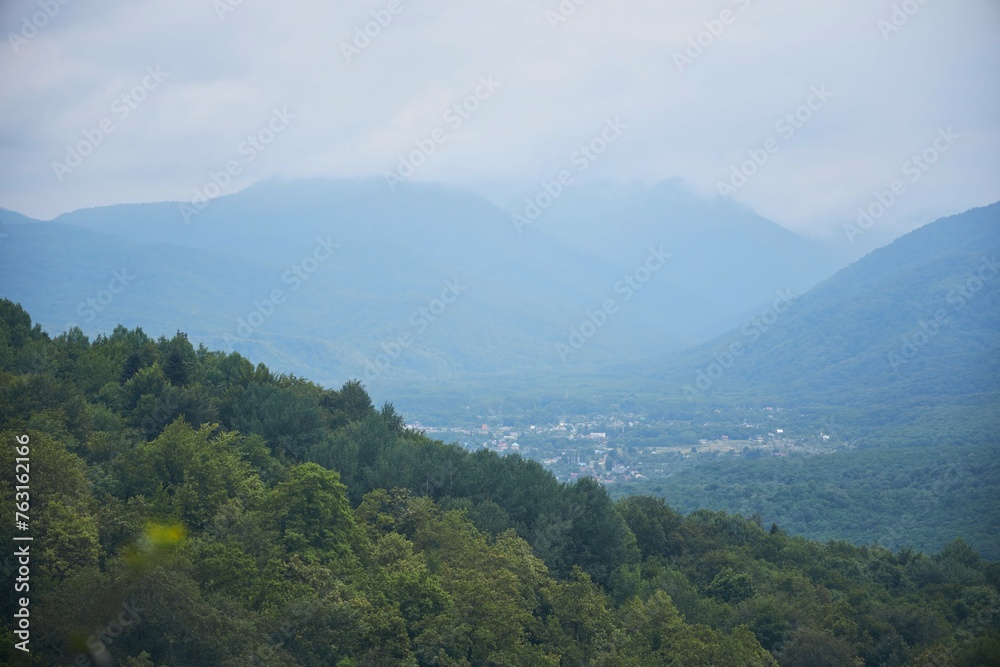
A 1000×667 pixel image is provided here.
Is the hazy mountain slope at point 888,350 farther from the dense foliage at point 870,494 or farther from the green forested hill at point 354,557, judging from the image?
the green forested hill at point 354,557

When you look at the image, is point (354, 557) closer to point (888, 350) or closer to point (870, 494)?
point (870, 494)

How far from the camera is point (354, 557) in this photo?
26656mm

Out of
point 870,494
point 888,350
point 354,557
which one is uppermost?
point 888,350

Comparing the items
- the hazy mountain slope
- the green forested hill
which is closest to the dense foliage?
the green forested hill

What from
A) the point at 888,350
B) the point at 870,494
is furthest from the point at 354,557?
the point at 888,350

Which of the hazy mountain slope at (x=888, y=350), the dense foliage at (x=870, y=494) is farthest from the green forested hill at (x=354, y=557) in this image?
the hazy mountain slope at (x=888, y=350)

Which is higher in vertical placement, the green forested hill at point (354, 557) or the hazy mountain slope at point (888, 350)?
the hazy mountain slope at point (888, 350)

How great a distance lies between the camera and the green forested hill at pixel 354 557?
69.3ft

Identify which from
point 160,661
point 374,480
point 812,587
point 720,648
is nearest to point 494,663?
point 720,648

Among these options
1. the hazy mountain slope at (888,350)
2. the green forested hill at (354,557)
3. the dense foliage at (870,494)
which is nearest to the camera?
the green forested hill at (354,557)

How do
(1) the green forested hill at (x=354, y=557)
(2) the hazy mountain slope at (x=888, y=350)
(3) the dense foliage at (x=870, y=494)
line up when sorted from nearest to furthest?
1. (1) the green forested hill at (x=354, y=557)
2. (3) the dense foliage at (x=870, y=494)
3. (2) the hazy mountain slope at (x=888, y=350)

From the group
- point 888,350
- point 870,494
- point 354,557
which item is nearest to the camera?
point 354,557

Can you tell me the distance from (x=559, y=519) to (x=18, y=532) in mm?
22108

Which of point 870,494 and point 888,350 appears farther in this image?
point 888,350
